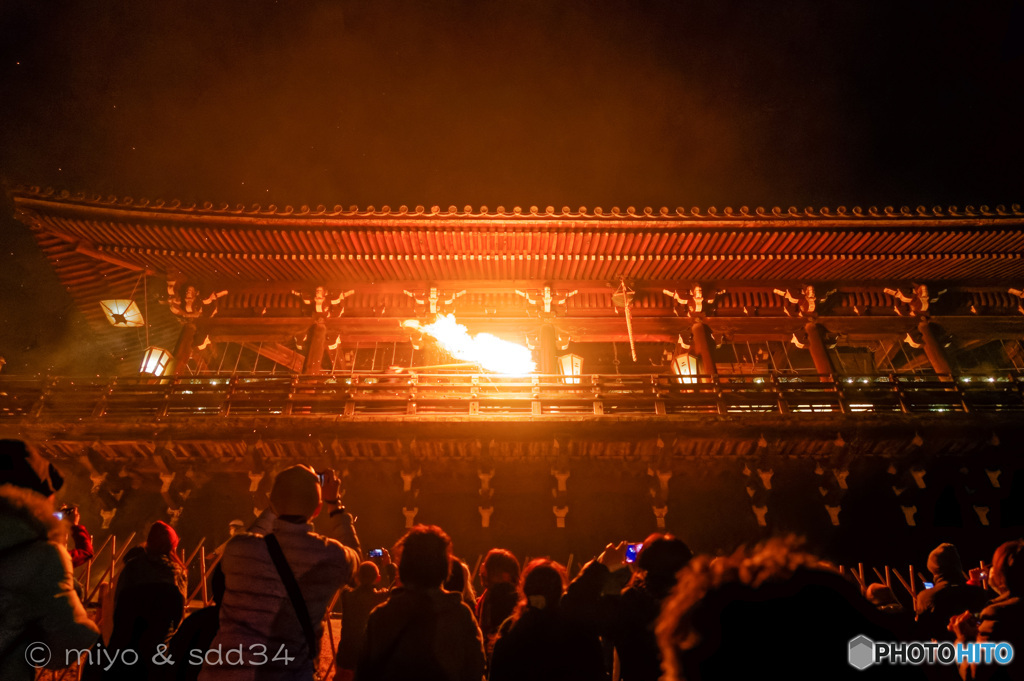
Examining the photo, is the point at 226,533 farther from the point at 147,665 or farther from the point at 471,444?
the point at 147,665

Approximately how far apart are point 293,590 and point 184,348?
11.2 metres

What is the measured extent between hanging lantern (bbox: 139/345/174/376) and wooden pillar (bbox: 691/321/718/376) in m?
12.1

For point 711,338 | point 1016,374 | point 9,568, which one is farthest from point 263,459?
point 1016,374

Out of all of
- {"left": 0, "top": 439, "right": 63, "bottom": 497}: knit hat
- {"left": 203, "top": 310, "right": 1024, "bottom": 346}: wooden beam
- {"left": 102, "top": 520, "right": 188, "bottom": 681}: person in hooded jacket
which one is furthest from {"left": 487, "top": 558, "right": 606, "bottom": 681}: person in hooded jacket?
{"left": 203, "top": 310, "right": 1024, "bottom": 346}: wooden beam

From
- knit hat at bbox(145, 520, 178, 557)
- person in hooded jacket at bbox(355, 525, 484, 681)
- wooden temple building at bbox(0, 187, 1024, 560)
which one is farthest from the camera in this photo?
wooden temple building at bbox(0, 187, 1024, 560)

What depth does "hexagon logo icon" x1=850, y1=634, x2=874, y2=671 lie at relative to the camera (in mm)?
1423

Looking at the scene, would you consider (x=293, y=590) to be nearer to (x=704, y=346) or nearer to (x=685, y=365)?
(x=685, y=365)

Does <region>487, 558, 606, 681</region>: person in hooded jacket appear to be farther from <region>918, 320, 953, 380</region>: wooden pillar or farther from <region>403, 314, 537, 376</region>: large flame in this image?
<region>918, 320, 953, 380</region>: wooden pillar

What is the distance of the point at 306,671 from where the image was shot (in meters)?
2.68

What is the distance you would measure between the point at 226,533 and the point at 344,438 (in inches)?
112

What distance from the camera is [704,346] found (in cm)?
1196

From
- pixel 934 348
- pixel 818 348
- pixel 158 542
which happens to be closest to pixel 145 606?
pixel 158 542

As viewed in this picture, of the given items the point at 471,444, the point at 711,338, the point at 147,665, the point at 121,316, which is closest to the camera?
the point at 147,665

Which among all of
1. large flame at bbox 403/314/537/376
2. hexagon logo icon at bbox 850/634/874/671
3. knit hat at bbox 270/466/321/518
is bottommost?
hexagon logo icon at bbox 850/634/874/671
